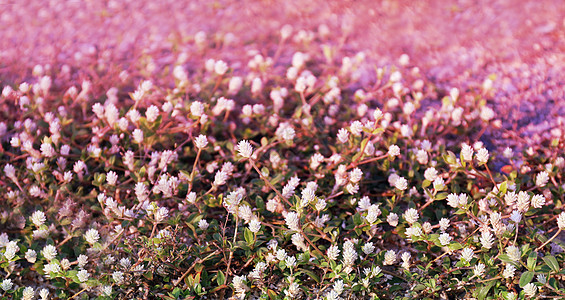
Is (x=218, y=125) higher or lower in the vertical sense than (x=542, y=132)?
higher

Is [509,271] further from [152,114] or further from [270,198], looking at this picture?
[152,114]

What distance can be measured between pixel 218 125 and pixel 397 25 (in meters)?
2.66

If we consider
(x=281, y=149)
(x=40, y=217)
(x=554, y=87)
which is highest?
(x=40, y=217)

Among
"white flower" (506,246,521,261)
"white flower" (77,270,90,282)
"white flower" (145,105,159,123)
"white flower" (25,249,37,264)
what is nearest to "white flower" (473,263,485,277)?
"white flower" (506,246,521,261)

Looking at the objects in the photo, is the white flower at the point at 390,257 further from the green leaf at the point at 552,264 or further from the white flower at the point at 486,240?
the green leaf at the point at 552,264

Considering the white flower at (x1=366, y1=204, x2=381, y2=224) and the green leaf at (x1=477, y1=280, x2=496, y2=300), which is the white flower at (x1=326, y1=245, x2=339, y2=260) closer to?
the white flower at (x1=366, y1=204, x2=381, y2=224)

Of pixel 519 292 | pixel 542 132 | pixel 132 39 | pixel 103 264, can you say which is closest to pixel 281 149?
pixel 103 264

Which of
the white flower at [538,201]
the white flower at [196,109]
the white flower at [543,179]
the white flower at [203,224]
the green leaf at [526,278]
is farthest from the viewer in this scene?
the white flower at [196,109]

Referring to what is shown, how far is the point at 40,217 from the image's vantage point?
2.37 m

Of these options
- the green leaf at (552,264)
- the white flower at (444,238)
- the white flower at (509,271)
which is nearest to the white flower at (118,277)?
the white flower at (444,238)

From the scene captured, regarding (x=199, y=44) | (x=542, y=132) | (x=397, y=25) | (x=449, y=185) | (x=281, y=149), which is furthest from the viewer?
(x=397, y=25)

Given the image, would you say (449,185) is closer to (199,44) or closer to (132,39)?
(199,44)

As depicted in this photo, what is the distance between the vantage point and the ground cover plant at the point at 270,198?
2.21 metres

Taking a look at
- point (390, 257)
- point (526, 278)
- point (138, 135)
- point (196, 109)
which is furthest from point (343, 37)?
point (526, 278)
